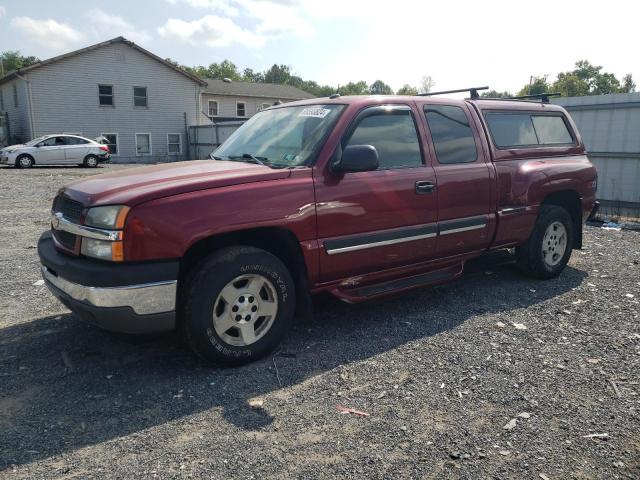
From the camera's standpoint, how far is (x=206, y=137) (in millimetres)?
29812

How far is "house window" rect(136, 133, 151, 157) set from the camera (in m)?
30.3

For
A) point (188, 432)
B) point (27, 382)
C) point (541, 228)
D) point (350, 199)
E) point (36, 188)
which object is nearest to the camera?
point (188, 432)

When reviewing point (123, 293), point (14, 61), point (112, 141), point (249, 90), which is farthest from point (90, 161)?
point (14, 61)

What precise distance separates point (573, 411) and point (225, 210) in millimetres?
2567

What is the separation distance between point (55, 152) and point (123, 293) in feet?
74.2

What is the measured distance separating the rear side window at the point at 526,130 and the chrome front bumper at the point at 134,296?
3722 mm

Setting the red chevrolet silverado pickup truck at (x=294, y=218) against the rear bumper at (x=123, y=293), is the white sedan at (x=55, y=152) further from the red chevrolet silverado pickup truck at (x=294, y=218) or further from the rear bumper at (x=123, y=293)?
the rear bumper at (x=123, y=293)

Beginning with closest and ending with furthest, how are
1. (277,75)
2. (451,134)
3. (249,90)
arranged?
(451,134) < (249,90) < (277,75)

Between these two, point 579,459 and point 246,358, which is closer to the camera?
point 579,459

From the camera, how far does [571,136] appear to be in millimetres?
6348

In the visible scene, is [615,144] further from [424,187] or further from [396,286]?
[396,286]

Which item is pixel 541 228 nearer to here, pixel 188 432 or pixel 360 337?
pixel 360 337

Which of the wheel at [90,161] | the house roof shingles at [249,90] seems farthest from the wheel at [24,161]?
the house roof shingles at [249,90]

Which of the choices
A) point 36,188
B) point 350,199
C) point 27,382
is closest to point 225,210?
point 350,199
